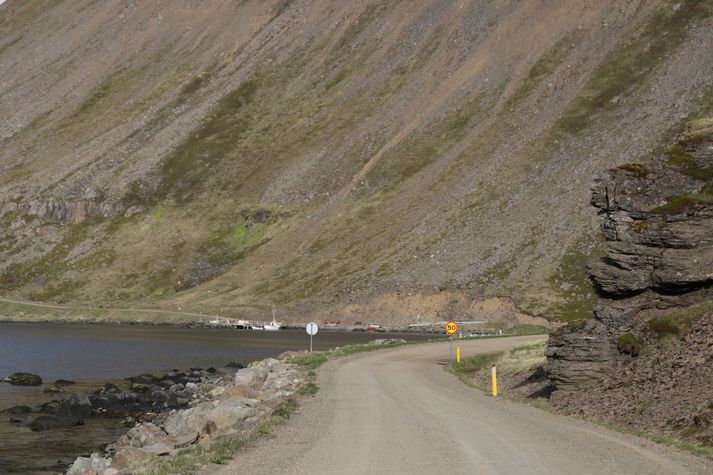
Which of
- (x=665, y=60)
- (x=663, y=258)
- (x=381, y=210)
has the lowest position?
(x=663, y=258)

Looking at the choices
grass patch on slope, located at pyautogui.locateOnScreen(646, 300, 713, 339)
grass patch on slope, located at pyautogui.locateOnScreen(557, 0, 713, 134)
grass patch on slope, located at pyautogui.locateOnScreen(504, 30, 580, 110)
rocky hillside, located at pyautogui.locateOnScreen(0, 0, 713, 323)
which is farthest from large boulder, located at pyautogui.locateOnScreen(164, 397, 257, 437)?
grass patch on slope, located at pyautogui.locateOnScreen(504, 30, 580, 110)

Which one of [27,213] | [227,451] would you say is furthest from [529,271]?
[27,213]

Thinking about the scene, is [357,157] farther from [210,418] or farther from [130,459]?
[130,459]

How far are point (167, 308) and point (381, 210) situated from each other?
35312mm

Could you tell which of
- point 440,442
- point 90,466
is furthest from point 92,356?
point 440,442

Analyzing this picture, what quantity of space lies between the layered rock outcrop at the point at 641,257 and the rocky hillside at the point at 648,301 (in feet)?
0.11

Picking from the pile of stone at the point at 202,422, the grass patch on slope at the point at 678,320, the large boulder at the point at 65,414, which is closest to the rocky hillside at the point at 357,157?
the pile of stone at the point at 202,422

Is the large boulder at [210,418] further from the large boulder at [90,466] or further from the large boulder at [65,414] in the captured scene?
the large boulder at [65,414]

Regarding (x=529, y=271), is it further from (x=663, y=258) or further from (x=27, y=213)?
(x=27, y=213)

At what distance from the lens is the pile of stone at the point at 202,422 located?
83.7 feet

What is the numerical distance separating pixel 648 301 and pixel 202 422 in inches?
641

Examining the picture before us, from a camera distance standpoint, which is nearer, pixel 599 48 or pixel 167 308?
pixel 167 308

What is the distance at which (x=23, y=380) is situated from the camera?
5800 centimetres

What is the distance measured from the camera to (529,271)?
348ft
